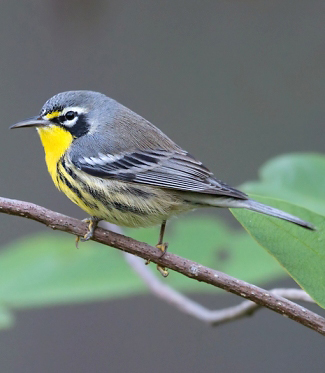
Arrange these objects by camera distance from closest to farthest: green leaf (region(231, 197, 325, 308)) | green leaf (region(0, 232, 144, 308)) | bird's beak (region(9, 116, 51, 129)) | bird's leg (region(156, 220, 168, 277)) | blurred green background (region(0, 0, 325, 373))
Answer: green leaf (region(231, 197, 325, 308)) → green leaf (region(0, 232, 144, 308)) → bird's leg (region(156, 220, 168, 277)) → bird's beak (region(9, 116, 51, 129)) → blurred green background (region(0, 0, 325, 373))

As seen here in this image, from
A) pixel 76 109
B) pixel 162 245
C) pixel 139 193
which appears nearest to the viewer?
pixel 162 245

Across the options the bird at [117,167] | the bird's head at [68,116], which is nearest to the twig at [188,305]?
the bird at [117,167]

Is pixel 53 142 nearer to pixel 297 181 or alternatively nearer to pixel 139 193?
pixel 139 193

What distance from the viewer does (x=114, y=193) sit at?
3.04m

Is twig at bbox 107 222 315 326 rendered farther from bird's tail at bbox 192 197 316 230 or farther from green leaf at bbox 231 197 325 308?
green leaf at bbox 231 197 325 308

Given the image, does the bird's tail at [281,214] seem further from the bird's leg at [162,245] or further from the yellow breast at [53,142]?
the yellow breast at [53,142]

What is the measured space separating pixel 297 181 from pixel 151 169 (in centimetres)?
94

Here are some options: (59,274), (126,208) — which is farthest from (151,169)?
(59,274)

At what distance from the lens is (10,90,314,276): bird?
298 centimetres

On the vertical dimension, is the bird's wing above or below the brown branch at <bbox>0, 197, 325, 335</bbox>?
above

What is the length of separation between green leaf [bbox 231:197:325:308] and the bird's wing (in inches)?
43.9

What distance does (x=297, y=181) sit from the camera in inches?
96.5

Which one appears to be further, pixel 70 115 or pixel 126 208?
pixel 70 115

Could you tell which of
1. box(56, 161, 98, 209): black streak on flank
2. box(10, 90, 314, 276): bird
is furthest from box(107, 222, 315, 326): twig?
box(56, 161, 98, 209): black streak on flank
